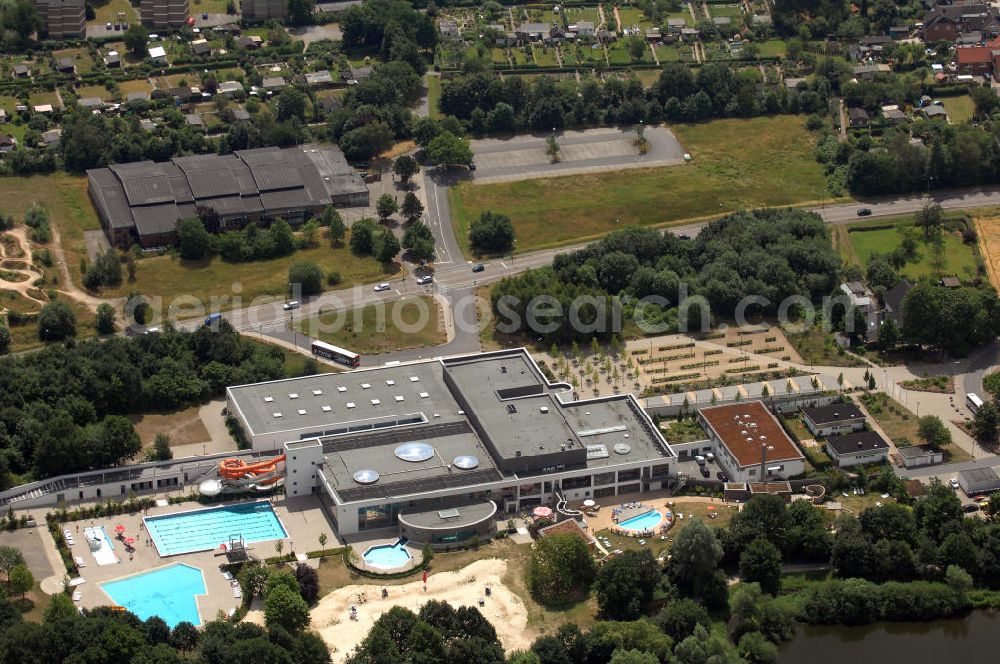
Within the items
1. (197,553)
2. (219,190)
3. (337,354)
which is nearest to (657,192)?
(219,190)

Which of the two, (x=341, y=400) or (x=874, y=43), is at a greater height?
(x=874, y=43)

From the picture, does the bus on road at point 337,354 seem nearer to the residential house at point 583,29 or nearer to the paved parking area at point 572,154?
the paved parking area at point 572,154

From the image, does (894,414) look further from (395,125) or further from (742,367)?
(395,125)

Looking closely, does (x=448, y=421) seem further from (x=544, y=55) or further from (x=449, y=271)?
(x=544, y=55)

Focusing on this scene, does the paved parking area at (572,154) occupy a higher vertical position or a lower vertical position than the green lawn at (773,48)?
lower

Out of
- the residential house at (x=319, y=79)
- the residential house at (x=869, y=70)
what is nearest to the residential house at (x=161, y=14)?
the residential house at (x=319, y=79)
